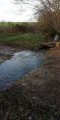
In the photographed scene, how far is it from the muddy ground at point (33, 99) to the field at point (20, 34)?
13.2 m

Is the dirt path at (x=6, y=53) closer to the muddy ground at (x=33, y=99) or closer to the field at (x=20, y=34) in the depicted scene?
the field at (x=20, y=34)

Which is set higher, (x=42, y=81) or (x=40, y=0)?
(x=40, y=0)

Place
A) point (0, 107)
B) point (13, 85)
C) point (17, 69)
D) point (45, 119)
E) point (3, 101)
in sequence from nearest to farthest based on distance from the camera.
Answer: point (45, 119) → point (0, 107) → point (3, 101) → point (13, 85) → point (17, 69)

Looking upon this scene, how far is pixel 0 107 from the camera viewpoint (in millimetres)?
6758

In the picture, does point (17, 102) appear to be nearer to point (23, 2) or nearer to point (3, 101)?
point (3, 101)

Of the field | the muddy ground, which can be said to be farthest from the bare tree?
the muddy ground

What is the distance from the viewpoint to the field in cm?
2380

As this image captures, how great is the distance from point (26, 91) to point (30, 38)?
1780cm

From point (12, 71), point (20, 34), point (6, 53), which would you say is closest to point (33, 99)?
point (12, 71)

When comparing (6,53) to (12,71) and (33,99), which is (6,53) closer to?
(12,71)

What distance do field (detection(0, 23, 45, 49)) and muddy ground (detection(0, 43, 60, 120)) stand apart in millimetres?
13166

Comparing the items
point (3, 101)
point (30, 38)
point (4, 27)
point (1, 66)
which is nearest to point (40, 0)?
point (30, 38)

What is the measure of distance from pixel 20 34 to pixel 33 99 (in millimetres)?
22550

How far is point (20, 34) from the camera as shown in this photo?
28938 mm
